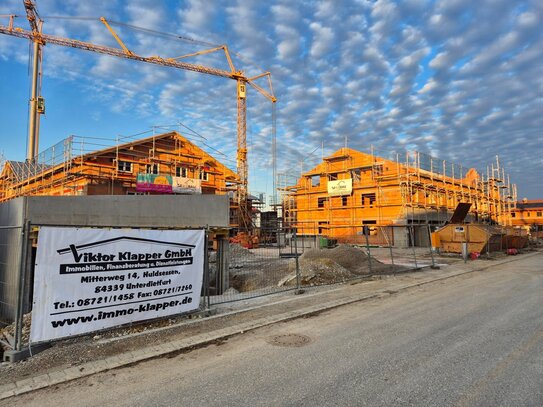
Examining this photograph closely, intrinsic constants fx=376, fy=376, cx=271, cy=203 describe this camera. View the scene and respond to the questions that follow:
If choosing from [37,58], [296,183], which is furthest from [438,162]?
[37,58]

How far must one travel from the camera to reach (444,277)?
14133 millimetres

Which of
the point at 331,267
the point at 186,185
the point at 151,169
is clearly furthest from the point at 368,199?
the point at 331,267

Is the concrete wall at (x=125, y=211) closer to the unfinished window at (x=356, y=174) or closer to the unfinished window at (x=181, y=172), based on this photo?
the unfinished window at (x=181, y=172)

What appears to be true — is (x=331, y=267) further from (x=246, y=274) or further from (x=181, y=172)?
(x=181, y=172)

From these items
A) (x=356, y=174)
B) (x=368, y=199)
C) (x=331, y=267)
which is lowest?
(x=331, y=267)

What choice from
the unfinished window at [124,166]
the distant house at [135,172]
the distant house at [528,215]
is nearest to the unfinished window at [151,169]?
the distant house at [135,172]

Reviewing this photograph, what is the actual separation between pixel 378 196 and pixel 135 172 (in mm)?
24217

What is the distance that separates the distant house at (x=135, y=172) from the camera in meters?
32.2

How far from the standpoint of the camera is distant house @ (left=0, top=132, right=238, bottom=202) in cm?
3219

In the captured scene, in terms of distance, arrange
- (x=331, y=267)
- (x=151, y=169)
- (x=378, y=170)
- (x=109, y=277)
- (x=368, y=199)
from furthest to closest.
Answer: (x=368, y=199) → (x=378, y=170) → (x=151, y=169) → (x=331, y=267) → (x=109, y=277)

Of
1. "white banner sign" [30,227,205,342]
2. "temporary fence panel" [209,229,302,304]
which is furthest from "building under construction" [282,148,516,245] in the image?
"white banner sign" [30,227,205,342]

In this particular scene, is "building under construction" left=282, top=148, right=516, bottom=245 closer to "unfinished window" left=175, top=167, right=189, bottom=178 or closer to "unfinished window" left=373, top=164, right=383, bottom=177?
"unfinished window" left=373, top=164, right=383, bottom=177

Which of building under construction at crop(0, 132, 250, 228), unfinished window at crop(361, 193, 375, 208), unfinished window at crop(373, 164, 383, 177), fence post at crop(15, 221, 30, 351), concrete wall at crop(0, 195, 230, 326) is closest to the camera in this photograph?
fence post at crop(15, 221, 30, 351)

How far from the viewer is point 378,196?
127 ft
